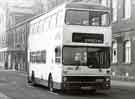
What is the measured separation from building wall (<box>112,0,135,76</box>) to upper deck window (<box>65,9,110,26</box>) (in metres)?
15.5

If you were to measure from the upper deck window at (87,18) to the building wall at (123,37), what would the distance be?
15.5 m

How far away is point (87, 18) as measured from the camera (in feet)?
68.0

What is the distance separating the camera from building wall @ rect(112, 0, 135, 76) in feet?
119

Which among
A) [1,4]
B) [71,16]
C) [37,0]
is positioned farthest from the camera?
[1,4]

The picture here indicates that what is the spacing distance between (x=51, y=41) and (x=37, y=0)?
5445 centimetres

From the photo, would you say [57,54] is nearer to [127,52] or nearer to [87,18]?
[87,18]

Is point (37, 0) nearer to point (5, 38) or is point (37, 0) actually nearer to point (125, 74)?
point (5, 38)

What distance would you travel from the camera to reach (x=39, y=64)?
2559cm

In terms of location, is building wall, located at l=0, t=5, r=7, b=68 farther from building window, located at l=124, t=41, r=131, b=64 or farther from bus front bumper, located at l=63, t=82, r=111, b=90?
bus front bumper, located at l=63, t=82, r=111, b=90

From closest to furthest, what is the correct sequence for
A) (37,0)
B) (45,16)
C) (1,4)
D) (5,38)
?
(45,16), (37,0), (5,38), (1,4)

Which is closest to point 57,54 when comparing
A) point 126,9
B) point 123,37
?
point 123,37

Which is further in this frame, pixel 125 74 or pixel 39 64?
pixel 125 74

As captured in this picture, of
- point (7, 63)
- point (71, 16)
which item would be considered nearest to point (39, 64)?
point (71, 16)

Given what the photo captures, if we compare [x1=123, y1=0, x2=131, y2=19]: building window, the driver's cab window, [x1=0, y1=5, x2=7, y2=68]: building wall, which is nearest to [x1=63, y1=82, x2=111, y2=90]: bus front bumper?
the driver's cab window
